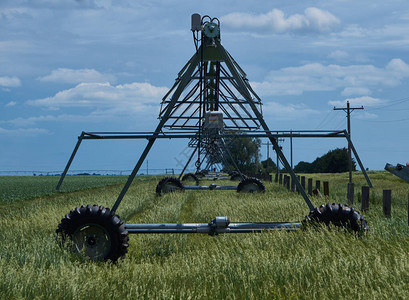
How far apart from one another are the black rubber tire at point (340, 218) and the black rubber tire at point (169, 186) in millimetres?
14951

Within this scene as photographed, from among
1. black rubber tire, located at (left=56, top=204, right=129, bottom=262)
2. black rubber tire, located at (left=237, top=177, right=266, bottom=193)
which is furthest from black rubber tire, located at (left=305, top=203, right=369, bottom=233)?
black rubber tire, located at (left=237, top=177, right=266, bottom=193)

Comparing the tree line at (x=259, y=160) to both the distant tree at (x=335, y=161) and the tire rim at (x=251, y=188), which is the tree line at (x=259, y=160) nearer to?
the distant tree at (x=335, y=161)

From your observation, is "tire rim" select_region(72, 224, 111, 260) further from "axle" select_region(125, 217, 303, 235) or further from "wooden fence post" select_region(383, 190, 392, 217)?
"wooden fence post" select_region(383, 190, 392, 217)

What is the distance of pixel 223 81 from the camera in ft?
53.5

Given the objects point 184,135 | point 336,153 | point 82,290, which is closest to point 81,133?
point 184,135

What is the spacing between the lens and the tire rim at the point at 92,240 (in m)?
7.90

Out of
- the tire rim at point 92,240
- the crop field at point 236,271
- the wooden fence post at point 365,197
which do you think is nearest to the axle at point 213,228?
the crop field at point 236,271

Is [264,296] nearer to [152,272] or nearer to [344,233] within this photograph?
[152,272]

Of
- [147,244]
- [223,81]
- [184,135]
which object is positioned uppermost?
[223,81]

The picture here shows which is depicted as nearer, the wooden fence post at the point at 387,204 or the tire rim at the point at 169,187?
the wooden fence post at the point at 387,204

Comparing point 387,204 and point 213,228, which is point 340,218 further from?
point 387,204

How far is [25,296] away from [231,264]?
2559 millimetres

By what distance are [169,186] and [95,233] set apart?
15.5 meters

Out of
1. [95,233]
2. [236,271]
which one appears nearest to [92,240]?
[95,233]
